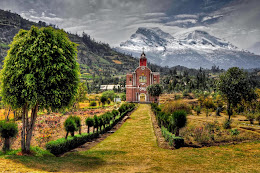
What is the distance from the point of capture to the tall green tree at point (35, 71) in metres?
11.9

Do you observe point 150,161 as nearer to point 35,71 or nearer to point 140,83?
point 35,71

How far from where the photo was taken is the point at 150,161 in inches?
471

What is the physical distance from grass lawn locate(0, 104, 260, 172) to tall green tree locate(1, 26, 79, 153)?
3.24 m

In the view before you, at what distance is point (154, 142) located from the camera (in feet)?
60.4

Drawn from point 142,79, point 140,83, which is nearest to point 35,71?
point 140,83

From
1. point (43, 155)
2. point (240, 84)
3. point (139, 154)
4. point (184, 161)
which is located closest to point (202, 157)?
point (184, 161)

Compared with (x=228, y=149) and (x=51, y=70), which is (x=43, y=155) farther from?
(x=228, y=149)

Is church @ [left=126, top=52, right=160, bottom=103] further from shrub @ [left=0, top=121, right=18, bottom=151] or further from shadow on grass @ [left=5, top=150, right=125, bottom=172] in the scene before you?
shrub @ [left=0, top=121, right=18, bottom=151]

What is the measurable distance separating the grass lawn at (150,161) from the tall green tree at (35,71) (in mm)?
3243

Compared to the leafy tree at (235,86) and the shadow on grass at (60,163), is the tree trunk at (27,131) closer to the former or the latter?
the shadow on grass at (60,163)

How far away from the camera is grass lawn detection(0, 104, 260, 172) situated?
33.0 feet

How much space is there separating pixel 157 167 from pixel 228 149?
23.2ft

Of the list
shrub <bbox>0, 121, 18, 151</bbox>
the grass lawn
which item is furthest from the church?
shrub <bbox>0, 121, 18, 151</bbox>

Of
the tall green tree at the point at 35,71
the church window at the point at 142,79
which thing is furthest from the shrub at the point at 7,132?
the church window at the point at 142,79
